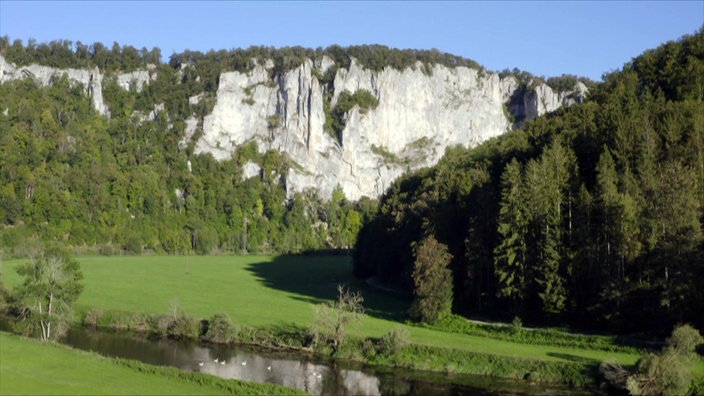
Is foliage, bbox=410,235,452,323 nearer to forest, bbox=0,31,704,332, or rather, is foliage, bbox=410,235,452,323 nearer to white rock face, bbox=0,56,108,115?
forest, bbox=0,31,704,332

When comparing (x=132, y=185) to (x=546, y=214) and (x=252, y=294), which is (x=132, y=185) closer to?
(x=252, y=294)

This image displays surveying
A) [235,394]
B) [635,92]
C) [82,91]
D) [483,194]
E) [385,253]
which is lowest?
[235,394]

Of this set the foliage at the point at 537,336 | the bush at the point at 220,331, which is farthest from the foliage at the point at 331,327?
the foliage at the point at 537,336

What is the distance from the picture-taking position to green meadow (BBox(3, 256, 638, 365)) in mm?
50250

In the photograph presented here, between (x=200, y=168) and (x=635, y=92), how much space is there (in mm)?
124425

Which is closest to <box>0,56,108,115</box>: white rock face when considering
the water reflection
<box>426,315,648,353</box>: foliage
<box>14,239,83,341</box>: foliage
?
<box>14,239,83,341</box>: foliage

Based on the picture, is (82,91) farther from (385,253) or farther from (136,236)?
(385,253)

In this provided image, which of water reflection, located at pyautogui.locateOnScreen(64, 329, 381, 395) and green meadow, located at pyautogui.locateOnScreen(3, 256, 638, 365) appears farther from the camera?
green meadow, located at pyautogui.locateOnScreen(3, 256, 638, 365)

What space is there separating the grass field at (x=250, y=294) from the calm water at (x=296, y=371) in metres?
4.51

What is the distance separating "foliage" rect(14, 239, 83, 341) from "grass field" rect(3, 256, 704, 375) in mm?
10540

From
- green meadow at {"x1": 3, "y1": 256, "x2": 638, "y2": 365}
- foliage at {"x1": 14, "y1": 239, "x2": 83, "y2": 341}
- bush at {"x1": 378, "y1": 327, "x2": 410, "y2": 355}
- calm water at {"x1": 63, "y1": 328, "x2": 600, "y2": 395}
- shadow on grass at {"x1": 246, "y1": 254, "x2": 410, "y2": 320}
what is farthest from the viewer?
shadow on grass at {"x1": 246, "y1": 254, "x2": 410, "y2": 320}

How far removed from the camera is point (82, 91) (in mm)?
183875

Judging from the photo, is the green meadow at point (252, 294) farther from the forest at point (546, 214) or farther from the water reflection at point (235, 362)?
the water reflection at point (235, 362)

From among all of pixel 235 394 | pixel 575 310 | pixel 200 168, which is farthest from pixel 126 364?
pixel 200 168
